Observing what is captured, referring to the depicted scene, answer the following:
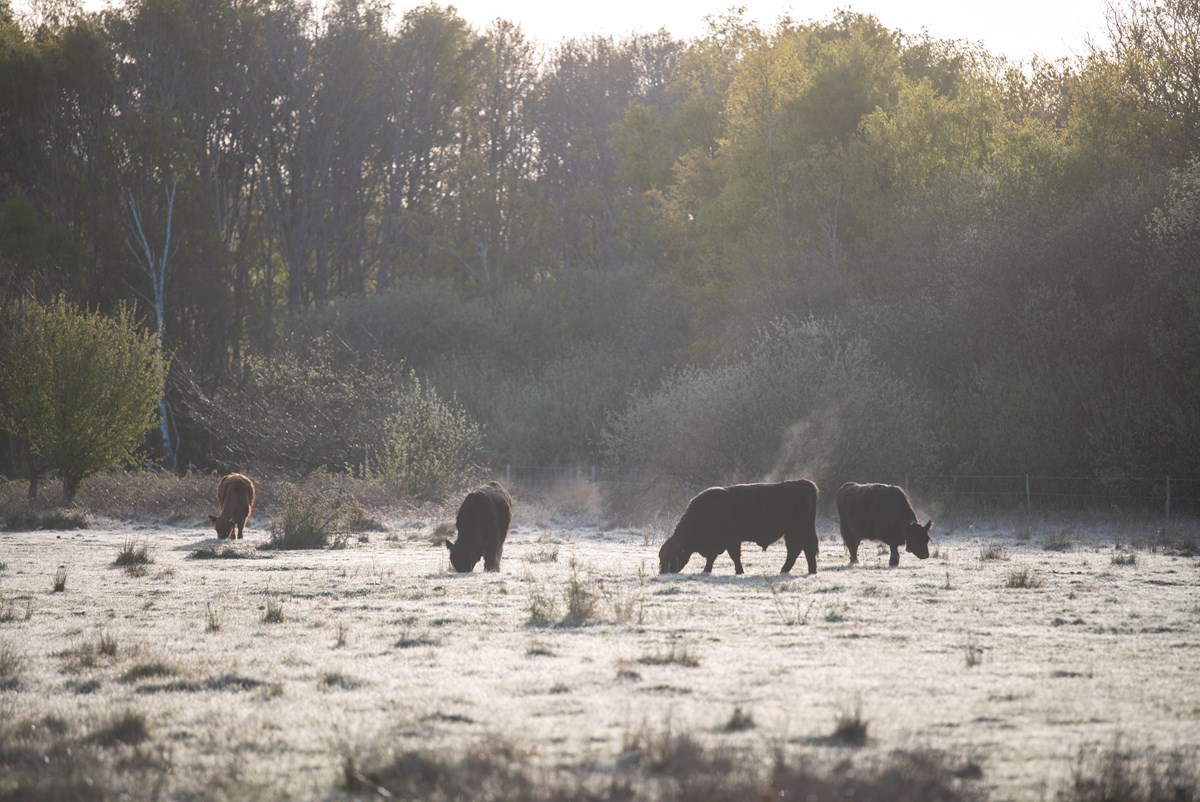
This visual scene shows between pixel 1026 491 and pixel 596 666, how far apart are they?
23682 mm

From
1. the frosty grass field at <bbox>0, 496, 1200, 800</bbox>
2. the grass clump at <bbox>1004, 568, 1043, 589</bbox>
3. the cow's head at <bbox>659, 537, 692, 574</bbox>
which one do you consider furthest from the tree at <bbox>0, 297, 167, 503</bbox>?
the grass clump at <bbox>1004, 568, 1043, 589</bbox>

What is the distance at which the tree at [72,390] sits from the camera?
3359 centimetres

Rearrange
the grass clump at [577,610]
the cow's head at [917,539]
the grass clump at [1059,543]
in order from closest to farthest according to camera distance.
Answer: the grass clump at [577,610] → the cow's head at [917,539] → the grass clump at [1059,543]

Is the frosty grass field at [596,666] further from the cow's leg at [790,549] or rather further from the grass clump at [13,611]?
the cow's leg at [790,549]

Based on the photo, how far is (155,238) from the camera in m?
49.1

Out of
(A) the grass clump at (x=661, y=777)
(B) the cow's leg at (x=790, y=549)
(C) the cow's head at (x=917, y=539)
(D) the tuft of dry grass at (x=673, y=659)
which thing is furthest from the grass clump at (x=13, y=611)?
(C) the cow's head at (x=917, y=539)

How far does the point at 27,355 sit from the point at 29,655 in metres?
25.9

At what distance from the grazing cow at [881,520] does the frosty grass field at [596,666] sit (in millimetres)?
970

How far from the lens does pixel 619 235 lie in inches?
2323

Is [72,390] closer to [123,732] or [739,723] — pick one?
[123,732]

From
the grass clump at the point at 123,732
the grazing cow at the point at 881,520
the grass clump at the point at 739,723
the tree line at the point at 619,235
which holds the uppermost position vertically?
the tree line at the point at 619,235

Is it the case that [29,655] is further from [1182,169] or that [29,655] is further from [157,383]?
[1182,169]

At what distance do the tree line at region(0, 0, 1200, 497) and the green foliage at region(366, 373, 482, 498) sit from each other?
21 centimetres

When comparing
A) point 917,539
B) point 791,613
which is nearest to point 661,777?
point 791,613
